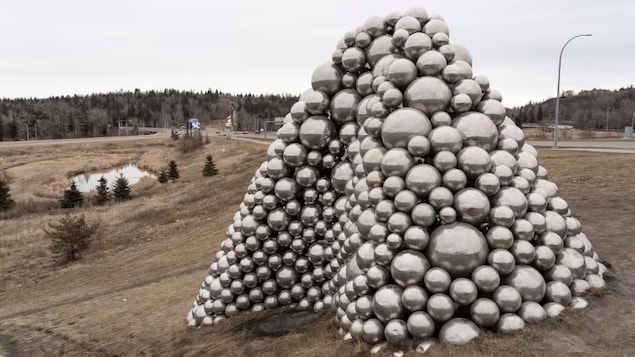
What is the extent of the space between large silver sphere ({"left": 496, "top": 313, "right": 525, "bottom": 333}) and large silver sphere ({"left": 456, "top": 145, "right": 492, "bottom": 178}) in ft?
6.17

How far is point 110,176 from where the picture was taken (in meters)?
68.7

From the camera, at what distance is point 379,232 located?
6.92 m

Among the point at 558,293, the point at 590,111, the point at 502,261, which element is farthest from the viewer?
the point at 590,111

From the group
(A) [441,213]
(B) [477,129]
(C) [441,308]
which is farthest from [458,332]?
(B) [477,129]

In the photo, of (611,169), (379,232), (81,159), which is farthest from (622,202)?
(81,159)

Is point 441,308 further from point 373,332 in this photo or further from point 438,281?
point 373,332

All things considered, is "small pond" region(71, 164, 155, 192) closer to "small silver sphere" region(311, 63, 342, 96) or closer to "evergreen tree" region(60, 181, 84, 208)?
"evergreen tree" region(60, 181, 84, 208)

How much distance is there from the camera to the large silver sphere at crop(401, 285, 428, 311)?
6398mm

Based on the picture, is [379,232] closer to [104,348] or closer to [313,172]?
[313,172]

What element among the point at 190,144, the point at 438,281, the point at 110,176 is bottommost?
the point at 110,176

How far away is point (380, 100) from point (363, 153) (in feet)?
2.87

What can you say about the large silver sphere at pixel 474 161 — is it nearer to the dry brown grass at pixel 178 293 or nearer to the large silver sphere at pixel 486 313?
the large silver sphere at pixel 486 313

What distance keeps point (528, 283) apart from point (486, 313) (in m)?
0.75

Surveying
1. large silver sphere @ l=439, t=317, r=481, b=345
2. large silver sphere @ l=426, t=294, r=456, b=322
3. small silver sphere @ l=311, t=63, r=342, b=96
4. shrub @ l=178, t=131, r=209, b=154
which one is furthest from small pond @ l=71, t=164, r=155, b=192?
large silver sphere @ l=439, t=317, r=481, b=345
